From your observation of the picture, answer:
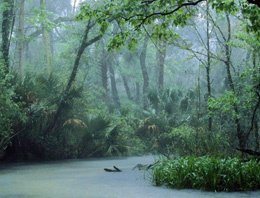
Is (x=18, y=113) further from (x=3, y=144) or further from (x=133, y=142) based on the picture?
(x=133, y=142)

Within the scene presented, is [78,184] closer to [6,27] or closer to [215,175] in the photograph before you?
[215,175]

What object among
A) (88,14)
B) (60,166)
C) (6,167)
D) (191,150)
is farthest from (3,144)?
(88,14)

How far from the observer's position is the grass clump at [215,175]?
8.82 meters

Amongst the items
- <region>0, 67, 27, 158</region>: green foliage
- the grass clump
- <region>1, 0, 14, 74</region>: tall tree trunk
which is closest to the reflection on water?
the grass clump

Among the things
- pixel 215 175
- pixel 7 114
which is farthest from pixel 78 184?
pixel 7 114

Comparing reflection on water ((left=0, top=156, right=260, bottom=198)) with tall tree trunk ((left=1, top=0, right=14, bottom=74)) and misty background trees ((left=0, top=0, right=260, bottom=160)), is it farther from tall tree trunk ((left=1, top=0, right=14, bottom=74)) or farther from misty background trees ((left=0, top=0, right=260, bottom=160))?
tall tree trunk ((left=1, top=0, right=14, bottom=74))

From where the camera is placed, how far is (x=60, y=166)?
1500cm

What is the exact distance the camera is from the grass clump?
8820mm

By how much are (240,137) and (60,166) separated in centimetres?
609

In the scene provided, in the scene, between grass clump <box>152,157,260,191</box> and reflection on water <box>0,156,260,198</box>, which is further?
grass clump <box>152,157,260,191</box>

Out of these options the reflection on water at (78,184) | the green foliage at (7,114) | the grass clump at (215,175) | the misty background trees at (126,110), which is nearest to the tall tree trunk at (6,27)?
the misty background trees at (126,110)

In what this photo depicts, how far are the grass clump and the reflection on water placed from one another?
0.33 meters

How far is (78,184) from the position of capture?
34.3 ft

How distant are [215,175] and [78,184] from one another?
336cm
